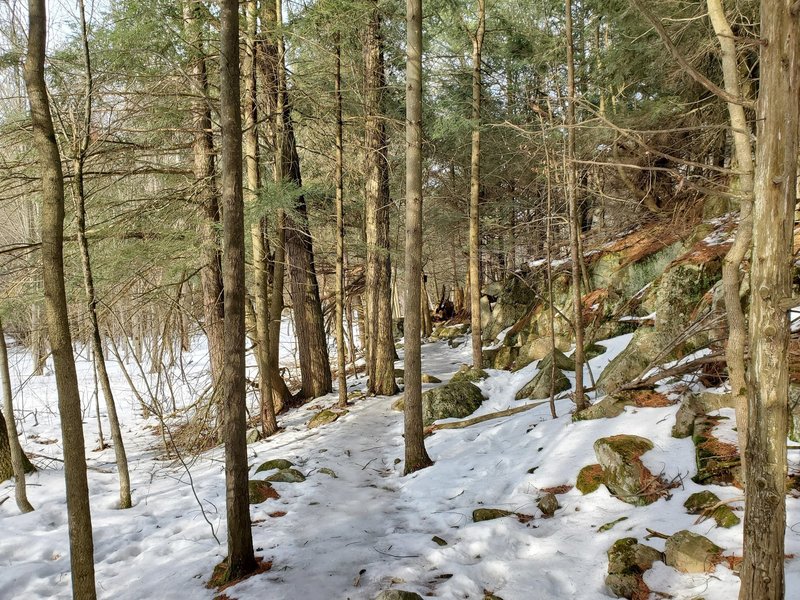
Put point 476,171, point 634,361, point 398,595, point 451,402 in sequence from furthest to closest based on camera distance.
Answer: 1. point 476,171
2. point 451,402
3. point 634,361
4. point 398,595

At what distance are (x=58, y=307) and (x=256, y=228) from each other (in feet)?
16.5

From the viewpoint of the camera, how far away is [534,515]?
451 cm

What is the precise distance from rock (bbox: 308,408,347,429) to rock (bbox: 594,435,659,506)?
5.12m

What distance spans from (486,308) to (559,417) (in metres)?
10.5

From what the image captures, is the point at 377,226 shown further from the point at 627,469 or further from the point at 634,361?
the point at 627,469

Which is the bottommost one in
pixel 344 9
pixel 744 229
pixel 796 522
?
pixel 796 522

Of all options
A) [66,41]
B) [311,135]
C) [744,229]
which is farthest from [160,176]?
[744,229]

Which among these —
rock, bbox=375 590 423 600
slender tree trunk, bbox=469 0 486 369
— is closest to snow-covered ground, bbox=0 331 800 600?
rock, bbox=375 590 423 600

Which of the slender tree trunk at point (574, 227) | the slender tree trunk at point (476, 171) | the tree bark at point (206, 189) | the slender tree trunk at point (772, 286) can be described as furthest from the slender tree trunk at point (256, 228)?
the slender tree trunk at point (772, 286)

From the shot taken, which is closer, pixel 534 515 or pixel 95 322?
pixel 534 515

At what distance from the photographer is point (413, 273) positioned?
20.3 ft

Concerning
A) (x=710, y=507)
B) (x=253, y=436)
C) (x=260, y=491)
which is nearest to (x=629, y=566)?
(x=710, y=507)

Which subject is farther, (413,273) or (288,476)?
(413,273)

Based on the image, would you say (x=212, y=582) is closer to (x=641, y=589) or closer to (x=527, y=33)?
(x=641, y=589)
